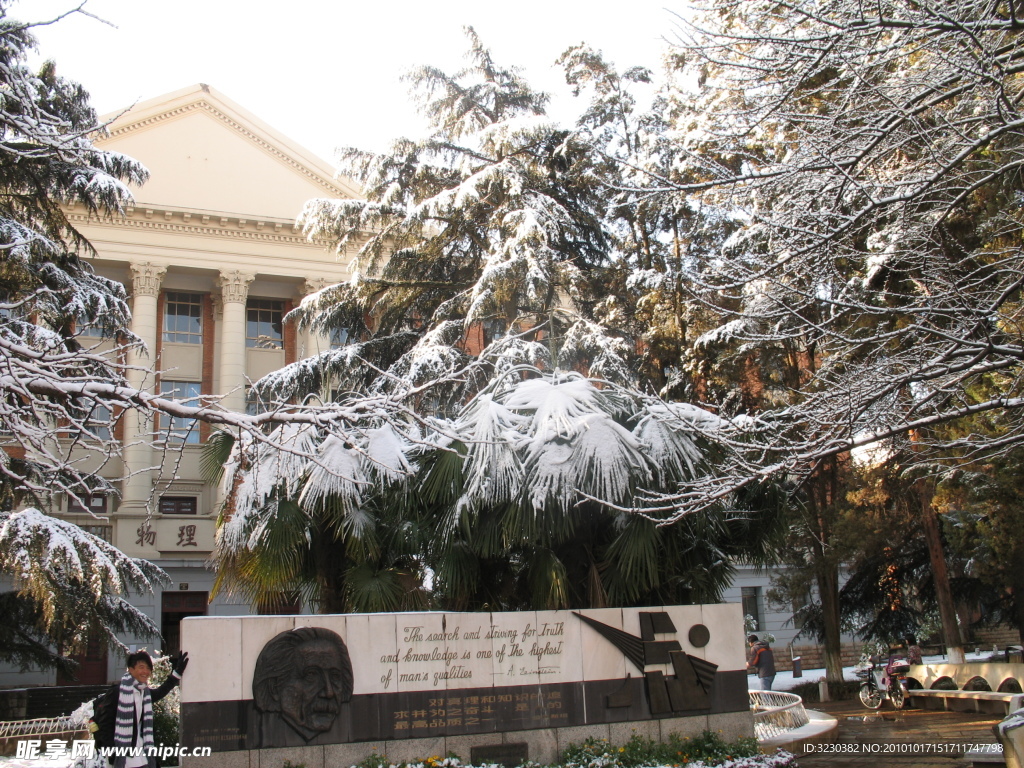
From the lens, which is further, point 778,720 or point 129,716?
point 778,720

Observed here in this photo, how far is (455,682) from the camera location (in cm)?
1052

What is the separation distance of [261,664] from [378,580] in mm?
2433

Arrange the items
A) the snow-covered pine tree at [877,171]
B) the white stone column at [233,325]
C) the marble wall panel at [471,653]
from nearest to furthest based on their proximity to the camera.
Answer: the snow-covered pine tree at [877,171] < the marble wall panel at [471,653] < the white stone column at [233,325]

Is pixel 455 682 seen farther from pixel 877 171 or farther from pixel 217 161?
pixel 217 161

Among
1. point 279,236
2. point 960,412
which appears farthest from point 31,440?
point 279,236

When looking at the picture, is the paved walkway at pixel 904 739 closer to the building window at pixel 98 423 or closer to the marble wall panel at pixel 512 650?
the marble wall panel at pixel 512 650

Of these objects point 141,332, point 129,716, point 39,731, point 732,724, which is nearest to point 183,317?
point 141,332

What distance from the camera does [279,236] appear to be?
3681 cm

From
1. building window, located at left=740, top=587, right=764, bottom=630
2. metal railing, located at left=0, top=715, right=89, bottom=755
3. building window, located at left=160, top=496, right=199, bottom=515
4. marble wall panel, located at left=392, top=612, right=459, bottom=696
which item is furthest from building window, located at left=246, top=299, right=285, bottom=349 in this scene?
marble wall panel, located at left=392, top=612, right=459, bottom=696

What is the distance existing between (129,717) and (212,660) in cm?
225

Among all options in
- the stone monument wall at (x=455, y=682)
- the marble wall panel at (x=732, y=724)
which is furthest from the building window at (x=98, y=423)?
the marble wall panel at (x=732, y=724)

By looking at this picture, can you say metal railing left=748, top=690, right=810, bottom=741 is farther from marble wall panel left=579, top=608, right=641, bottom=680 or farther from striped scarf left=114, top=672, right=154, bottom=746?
striped scarf left=114, top=672, right=154, bottom=746

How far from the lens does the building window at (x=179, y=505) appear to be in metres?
35.2

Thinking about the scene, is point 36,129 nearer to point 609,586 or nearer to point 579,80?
point 609,586
